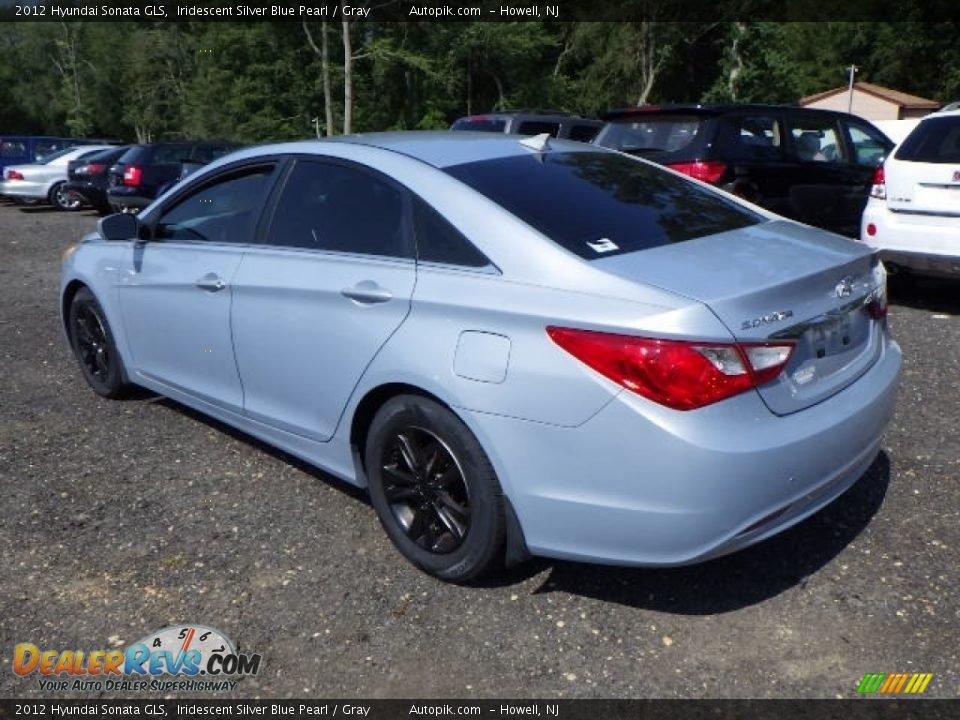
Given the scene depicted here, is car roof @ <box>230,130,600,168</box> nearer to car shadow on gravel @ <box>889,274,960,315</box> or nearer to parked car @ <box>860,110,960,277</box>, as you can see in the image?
parked car @ <box>860,110,960,277</box>

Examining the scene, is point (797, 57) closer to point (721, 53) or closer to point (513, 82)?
point (721, 53)

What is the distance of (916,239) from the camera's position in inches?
257

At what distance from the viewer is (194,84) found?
5366 cm

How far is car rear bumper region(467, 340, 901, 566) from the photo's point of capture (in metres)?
2.48

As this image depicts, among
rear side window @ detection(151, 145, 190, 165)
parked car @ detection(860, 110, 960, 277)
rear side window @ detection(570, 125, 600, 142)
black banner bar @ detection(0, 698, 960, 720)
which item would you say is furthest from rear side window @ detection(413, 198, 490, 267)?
rear side window @ detection(151, 145, 190, 165)

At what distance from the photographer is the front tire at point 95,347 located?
4.94 m

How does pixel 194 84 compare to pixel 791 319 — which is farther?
pixel 194 84

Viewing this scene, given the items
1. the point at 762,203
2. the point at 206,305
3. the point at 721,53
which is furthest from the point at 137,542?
the point at 721,53

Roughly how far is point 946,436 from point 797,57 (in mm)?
62783

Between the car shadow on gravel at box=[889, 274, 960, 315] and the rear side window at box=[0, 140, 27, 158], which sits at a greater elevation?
the car shadow on gravel at box=[889, 274, 960, 315]

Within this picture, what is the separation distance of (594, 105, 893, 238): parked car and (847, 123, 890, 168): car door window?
1 cm

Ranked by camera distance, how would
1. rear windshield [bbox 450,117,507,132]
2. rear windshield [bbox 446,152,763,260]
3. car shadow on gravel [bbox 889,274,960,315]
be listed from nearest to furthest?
rear windshield [bbox 446,152,763,260] → car shadow on gravel [bbox 889,274,960,315] → rear windshield [bbox 450,117,507,132]

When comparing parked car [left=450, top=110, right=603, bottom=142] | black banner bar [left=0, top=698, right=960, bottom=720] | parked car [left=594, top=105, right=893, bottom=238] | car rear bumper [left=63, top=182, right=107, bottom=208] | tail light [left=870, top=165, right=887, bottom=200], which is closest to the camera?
Answer: black banner bar [left=0, top=698, right=960, bottom=720]

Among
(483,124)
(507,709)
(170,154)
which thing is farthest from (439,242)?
(170,154)
